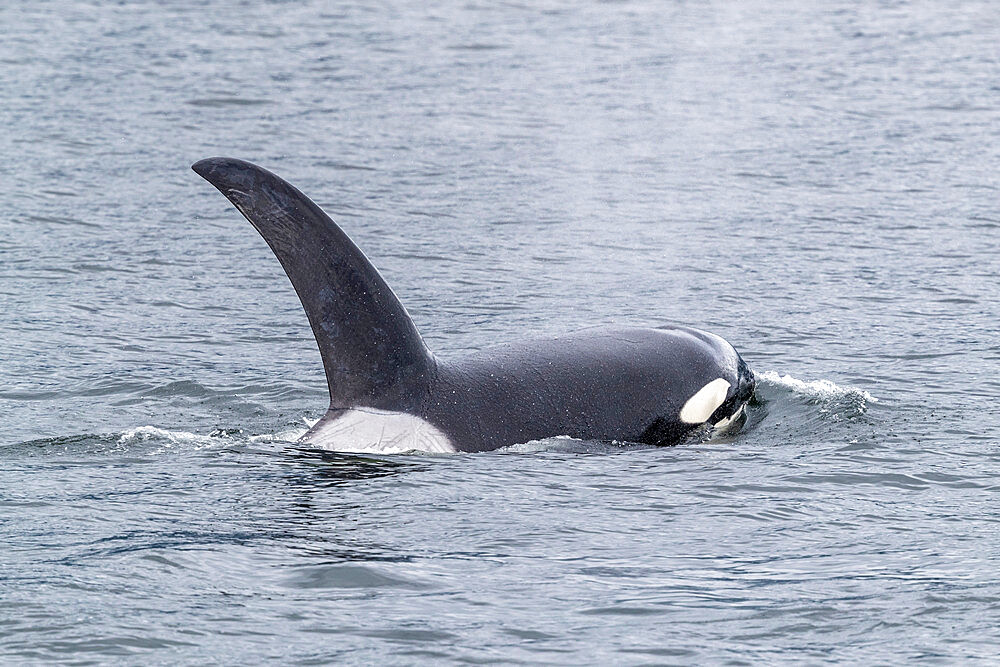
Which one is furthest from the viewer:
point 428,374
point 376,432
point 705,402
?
point 705,402

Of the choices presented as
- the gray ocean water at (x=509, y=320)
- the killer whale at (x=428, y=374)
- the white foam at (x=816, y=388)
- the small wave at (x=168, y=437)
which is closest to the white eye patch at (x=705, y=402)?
the killer whale at (x=428, y=374)

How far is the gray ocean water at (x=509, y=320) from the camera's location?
6914 mm

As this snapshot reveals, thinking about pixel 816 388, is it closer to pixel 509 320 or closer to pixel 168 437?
pixel 509 320

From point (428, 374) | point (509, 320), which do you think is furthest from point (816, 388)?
point (428, 374)

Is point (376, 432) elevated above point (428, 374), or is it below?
below

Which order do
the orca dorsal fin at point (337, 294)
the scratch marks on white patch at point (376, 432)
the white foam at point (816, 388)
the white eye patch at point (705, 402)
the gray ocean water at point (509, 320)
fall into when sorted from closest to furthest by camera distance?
1. the gray ocean water at point (509, 320)
2. the orca dorsal fin at point (337, 294)
3. the scratch marks on white patch at point (376, 432)
4. the white eye patch at point (705, 402)
5. the white foam at point (816, 388)

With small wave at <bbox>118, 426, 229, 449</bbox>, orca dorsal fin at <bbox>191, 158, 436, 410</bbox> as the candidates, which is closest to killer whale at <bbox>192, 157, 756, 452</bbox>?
orca dorsal fin at <bbox>191, 158, 436, 410</bbox>

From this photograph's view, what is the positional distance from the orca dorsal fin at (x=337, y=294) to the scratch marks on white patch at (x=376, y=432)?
0.22 ft

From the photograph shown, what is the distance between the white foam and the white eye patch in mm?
916

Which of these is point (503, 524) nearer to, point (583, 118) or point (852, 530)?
point (852, 530)

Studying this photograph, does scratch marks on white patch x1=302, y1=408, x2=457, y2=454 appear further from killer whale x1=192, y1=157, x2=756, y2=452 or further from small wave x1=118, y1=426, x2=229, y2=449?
small wave x1=118, y1=426, x2=229, y2=449

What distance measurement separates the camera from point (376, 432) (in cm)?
884

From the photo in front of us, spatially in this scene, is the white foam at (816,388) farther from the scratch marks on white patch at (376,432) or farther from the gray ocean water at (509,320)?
the scratch marks on white patch at (376,432)

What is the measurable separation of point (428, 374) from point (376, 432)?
0.45m
